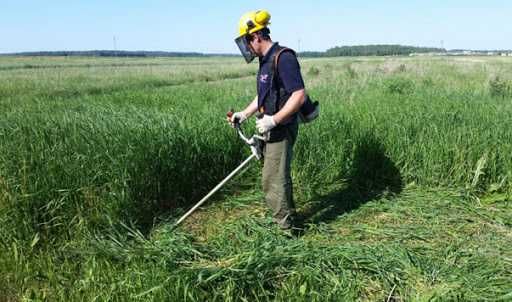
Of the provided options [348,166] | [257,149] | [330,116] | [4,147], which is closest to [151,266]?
[257,149]

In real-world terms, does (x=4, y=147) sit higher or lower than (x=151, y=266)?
higher

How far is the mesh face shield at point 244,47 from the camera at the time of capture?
2895 millimetres

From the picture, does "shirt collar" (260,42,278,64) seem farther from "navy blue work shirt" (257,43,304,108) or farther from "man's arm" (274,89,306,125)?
"man's arm" (274,89,306,125)

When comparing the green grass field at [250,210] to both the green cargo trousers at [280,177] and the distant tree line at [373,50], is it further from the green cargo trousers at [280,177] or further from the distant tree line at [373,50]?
the distant tree line at [373,50]

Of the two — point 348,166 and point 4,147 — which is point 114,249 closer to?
point 4,147

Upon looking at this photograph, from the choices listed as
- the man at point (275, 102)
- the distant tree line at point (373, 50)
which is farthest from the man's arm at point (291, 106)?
the distant tree line at point (373, 50)

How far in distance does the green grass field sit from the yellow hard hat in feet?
4.66

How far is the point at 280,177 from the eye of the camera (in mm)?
3047

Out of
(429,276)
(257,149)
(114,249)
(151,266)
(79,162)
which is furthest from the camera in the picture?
(79,162)

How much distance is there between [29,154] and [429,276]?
3239 millimetres

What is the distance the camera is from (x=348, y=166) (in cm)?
421

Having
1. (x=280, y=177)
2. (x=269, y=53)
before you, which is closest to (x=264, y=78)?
(x=269, y=53)

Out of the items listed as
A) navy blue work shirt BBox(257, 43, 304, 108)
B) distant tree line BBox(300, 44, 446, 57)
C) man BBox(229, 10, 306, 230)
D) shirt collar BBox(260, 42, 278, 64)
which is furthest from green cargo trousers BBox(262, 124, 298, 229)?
distant tree line BBox(300, 44, 446, 57)

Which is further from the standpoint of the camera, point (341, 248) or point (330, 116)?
point (330, 116)
